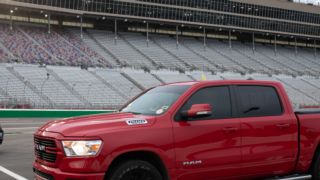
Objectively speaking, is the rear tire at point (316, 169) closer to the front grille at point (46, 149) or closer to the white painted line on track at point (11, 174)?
the front grille at point (46, 149)

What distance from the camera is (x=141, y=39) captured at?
67500mm

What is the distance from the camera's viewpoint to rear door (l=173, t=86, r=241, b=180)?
6613 mm

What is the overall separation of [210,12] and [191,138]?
66412mm

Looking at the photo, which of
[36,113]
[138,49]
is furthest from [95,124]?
[138,49]

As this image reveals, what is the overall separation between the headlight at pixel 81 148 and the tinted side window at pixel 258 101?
Result: 2382 millimetres

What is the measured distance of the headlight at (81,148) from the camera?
5992 mm

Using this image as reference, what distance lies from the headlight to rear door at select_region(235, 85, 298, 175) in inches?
88.5

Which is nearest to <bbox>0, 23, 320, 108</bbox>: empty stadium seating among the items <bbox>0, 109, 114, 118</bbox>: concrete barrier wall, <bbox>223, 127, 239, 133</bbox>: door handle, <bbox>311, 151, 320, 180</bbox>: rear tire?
<bbox>0, 109, 114, 118</bbox>: concrete barrier wall

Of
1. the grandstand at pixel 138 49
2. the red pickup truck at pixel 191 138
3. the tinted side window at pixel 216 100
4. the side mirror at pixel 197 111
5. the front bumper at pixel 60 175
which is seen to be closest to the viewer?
the front bumper at pixel 60 175

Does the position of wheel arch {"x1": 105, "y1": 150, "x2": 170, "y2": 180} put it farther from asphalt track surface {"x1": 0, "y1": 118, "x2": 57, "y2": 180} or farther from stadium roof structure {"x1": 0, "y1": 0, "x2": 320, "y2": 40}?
stadium roof structure {"x1": 0, "y1": 0, "x2": 320, "y2": 40}

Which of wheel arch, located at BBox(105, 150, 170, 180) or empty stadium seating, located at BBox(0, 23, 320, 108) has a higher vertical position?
wheel arch, located at BBox(105, 150, 170, 180)

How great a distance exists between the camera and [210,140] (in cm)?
682

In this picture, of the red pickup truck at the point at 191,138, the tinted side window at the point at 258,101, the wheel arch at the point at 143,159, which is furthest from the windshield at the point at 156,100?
the tinted side window at the point at 258,101

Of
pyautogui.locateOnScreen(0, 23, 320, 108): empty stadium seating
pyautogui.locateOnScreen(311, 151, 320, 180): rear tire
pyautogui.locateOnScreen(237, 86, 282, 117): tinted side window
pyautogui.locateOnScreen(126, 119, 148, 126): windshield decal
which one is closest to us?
pyautogui.locateOnScreen(126, 119, 148, 126): windshield decal
